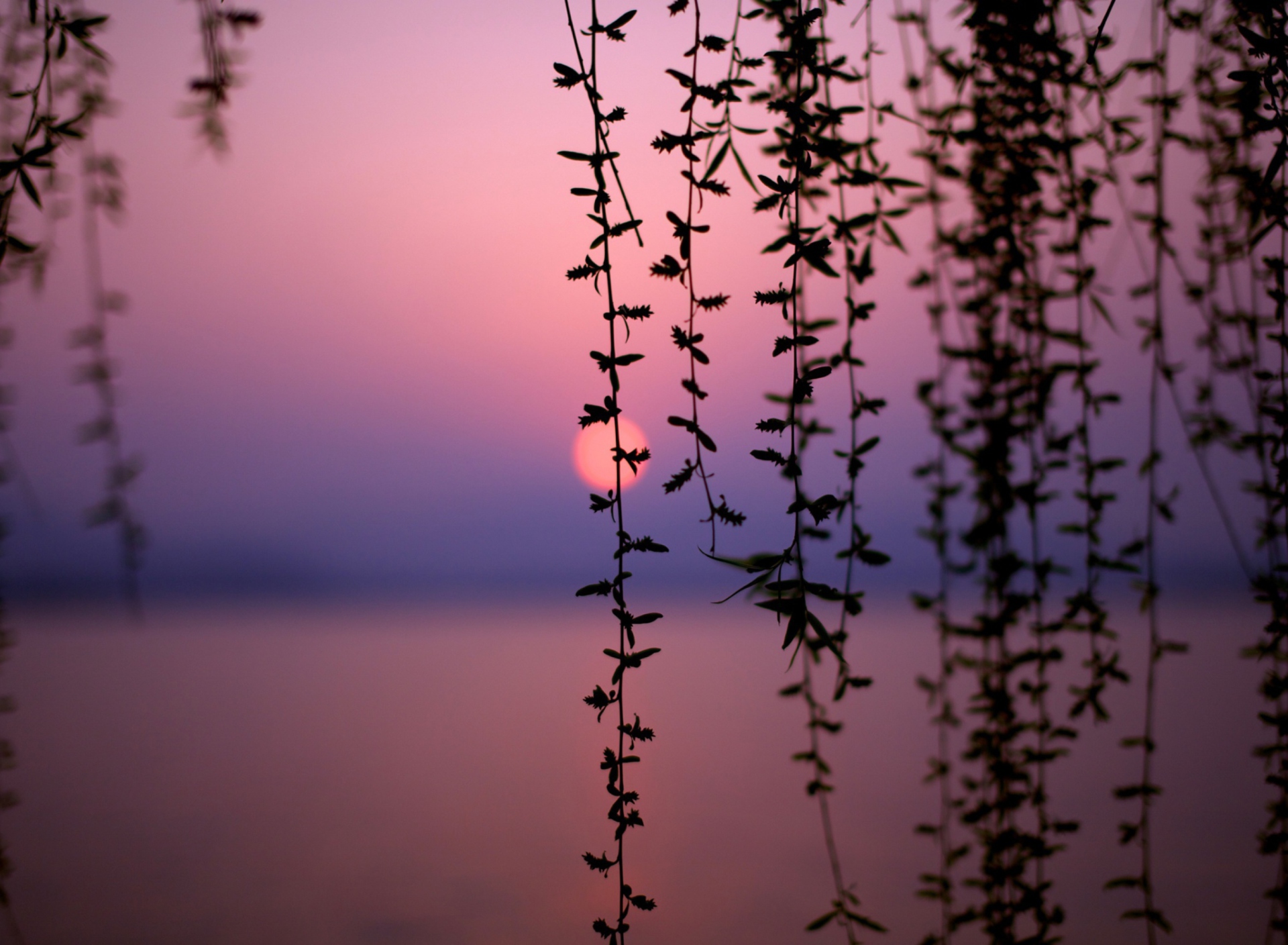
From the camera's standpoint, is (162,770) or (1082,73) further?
(162,770)

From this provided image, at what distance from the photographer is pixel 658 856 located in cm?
258

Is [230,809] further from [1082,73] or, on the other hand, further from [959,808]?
[1082,73]

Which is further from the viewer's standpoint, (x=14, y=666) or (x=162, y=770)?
(x=14, y=666)

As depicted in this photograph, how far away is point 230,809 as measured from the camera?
9.82 feet

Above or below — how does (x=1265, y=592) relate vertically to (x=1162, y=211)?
below

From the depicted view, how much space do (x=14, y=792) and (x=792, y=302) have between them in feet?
2.92

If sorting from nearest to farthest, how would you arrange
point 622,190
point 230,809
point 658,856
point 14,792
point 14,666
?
point 622,190, point 14,792, point 658,856, point 230,809, point 14,666

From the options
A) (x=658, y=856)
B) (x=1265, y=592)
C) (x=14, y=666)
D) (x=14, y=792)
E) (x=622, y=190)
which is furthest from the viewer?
(x=14, y=666)

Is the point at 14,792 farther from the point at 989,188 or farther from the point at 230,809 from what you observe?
the point at 230,809

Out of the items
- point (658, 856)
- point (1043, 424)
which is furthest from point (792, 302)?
point (658, 856)

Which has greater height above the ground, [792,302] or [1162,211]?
[1162,211]

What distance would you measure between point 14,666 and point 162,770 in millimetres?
2824

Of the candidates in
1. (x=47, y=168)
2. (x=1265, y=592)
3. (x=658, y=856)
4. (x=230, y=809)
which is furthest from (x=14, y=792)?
(x=230, y=809)

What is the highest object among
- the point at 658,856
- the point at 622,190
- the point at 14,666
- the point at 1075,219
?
the point at 1075,219
